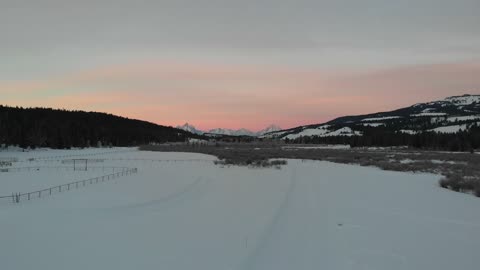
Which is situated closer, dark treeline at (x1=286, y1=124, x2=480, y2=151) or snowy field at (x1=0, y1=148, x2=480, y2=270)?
snowy field at (x1=0, y1=148, x2=480, y2=270)

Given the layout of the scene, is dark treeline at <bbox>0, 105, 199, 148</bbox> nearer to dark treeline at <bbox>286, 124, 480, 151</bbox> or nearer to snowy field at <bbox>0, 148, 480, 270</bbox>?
snowy field at <bbox>0, 148, 480, 270</bbox>

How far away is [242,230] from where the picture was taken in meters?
14.2

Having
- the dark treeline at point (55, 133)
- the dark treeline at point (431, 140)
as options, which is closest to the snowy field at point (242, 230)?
the dark treeline at point (55, 133)

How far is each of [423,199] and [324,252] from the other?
41.3 ft

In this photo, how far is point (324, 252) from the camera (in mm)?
11273

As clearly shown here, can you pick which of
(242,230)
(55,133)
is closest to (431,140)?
(55,133)

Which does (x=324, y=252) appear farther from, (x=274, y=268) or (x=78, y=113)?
(x=78, y=113)

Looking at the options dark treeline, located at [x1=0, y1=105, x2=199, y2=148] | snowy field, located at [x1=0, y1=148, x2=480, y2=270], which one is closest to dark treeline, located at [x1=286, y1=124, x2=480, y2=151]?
dark treeline, located at [x1=0, y1=105, x2=199, y2=148]

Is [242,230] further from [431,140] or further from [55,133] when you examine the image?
[431,140]

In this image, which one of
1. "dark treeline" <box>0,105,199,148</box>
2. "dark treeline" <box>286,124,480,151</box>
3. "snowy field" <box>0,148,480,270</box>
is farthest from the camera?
"dark treeline" <box>286,124,480,151</box>

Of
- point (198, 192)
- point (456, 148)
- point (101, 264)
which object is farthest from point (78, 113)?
point (101, 264)

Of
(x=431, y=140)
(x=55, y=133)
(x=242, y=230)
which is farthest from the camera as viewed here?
(x=431, y=140)

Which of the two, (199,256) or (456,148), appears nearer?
(199,256)

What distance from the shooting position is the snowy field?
10.6 m
